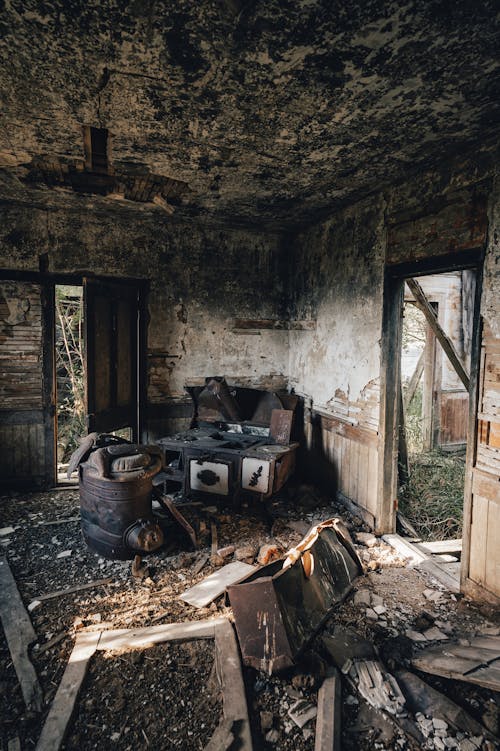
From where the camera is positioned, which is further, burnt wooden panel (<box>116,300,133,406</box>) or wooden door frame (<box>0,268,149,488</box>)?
burnt wooden panel (<box>116,300,133,406</box>)

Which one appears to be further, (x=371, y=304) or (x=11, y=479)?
(x=11, y=479)

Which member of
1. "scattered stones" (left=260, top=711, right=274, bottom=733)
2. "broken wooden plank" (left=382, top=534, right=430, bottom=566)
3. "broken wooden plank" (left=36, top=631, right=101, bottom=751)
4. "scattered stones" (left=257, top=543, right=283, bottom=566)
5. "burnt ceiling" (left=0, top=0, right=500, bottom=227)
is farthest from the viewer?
"broken wooden plank" (left=382, top=534, right=430, bottom=566)

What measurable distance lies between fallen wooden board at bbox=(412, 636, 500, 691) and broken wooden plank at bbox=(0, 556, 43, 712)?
2.21 m

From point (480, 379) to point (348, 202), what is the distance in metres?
2.53

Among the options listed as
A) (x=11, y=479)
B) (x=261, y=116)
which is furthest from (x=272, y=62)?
(x=11, y=479)

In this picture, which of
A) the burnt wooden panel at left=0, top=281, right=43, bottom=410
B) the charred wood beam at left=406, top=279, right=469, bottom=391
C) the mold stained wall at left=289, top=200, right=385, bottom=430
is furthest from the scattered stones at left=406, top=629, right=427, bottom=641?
the burnt wooden panel at left=0, top=281, right=43, bottom=410

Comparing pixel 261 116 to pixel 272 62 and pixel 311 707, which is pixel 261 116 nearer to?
pixel 272 62

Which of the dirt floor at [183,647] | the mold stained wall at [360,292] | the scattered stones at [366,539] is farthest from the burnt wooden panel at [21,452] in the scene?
the scattered stones at [366,539]

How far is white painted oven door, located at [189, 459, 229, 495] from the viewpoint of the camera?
450 centimetres

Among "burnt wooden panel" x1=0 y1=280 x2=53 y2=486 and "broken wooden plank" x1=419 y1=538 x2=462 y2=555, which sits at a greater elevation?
"burnt wooden panel" x1=0 y1=280 x2=53 y2=486

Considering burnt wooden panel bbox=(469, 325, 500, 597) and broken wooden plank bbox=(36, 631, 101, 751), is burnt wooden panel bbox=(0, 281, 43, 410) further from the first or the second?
burnt wooden panel bbox=(469, 325, 500, 597)

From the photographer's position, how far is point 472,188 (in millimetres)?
3115

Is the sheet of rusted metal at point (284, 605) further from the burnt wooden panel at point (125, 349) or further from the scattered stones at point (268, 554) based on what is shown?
the burnt wooden panel at point (125, 349)

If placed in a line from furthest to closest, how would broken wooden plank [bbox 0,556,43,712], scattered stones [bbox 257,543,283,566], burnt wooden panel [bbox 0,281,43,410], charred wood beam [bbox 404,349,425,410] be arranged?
1. charred wood beam [bbox 404,349,425,410]
2. burnt wooden panel [bbox 0,281,43,410]
3. scattered stones [bbox 257,543,283,566]
4. broken wooden plank [bbox 0,556,43,712]
